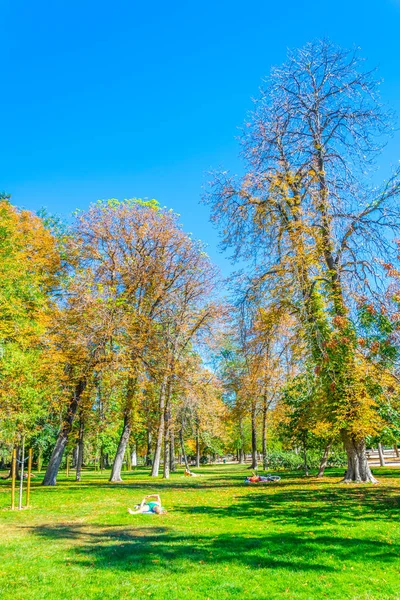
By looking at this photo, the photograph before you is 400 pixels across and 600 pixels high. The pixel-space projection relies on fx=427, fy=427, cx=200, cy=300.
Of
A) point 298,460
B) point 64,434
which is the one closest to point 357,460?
point 64,434

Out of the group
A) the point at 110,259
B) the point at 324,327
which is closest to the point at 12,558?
the point at 324,327

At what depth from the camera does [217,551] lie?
24.1ft

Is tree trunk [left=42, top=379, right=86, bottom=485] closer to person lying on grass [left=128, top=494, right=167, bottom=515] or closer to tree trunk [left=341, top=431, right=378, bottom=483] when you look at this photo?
person lying on grass [left=128, top=494, right=167, bottom=515]

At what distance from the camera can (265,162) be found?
1528 centimetres

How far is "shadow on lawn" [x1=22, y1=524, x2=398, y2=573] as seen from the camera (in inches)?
261

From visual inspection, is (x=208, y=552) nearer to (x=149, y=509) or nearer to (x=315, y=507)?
(x=149, y=509)

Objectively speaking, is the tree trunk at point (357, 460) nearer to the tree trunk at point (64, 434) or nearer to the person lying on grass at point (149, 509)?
the person lying on grass at point (149, 509)

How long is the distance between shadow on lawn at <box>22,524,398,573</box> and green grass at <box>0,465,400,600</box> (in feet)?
0.06

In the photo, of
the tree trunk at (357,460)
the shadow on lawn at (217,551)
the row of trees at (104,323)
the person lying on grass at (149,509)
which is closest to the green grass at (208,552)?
the shadow on lawn at (217,551)

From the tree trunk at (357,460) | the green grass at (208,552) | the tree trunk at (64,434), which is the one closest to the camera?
the green grass at (208,552)

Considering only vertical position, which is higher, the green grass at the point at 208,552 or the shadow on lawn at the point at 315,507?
the green grass at the point at 208,552

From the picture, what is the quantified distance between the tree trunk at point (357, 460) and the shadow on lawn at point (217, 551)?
34.8 feet

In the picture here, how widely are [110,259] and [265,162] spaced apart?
11797 millimetres

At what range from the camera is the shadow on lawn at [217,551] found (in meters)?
6.63
